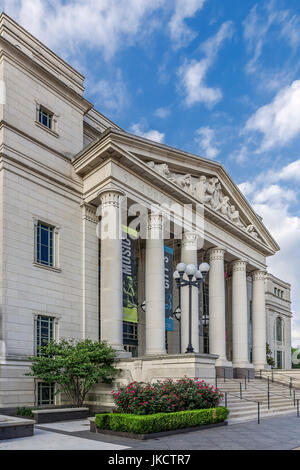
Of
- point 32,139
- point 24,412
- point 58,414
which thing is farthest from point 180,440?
point 32,139

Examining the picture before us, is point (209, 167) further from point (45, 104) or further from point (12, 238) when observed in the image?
point (12, 238)

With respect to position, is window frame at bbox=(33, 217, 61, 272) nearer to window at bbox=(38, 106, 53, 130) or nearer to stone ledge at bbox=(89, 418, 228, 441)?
window at bbox=(38, 106, 53, 130)

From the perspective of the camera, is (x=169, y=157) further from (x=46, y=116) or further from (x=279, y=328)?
(x=279, y=328)

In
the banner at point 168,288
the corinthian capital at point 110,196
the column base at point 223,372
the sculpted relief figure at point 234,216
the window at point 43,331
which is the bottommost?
the column base at point 223,372

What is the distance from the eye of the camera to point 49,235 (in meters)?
25.4

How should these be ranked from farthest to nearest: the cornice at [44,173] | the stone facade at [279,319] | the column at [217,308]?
the stone facade at [279,319] < the column at [217,308] < the cornice at [44,173]

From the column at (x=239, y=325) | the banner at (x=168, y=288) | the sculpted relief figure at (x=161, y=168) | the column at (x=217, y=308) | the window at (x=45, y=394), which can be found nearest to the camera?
the window at (x=45, y=394)

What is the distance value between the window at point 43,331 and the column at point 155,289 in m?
5.97

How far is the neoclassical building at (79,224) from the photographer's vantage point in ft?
73.1

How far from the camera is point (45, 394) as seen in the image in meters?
23.2

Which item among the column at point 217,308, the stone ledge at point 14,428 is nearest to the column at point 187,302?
the column at point 217,308

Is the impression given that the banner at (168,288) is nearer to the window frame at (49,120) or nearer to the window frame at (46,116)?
the window frame at (49,120)

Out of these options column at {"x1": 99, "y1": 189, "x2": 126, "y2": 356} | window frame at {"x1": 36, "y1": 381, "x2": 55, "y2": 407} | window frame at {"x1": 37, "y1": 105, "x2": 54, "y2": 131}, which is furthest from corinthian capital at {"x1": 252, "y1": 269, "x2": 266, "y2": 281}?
window frame at {"x1": 36, "y1": 381, "x2": 55, "y2": 407}
